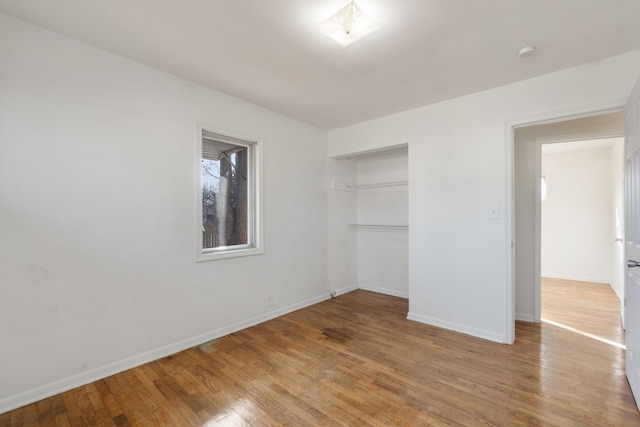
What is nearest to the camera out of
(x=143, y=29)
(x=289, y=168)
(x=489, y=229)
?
(x=143, y=29)

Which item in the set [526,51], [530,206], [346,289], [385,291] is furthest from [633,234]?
[346,289]

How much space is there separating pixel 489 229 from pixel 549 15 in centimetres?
183

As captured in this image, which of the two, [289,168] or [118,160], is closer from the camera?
[118,160]

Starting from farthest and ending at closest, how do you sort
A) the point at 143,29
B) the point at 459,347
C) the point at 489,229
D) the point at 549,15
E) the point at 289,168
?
the point at 289,168 < the point at 489,229 < the point at 459,347 < the point at 143,29 < the point at 549,15

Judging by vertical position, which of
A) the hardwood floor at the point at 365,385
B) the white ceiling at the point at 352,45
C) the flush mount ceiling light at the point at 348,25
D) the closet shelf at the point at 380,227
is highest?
the white ceiling at the point at 352,45

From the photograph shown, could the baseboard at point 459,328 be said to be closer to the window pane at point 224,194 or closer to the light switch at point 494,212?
the light switch at point 494,212

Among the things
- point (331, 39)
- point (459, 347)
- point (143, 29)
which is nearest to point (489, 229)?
point (459, 347)

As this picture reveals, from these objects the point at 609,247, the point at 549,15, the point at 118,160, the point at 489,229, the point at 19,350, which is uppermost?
the point at 549,15

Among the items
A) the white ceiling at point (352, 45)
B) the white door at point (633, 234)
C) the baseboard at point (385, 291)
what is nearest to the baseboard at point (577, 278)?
the baseboard at point (385, 291)

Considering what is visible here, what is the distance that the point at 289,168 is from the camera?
3.75 metres

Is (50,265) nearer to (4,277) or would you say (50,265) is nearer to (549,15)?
(4,277)

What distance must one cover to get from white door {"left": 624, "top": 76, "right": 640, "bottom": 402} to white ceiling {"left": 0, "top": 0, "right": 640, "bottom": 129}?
0.62m

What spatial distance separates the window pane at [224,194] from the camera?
3.01m

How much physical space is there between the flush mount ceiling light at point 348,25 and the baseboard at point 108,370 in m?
2.91
